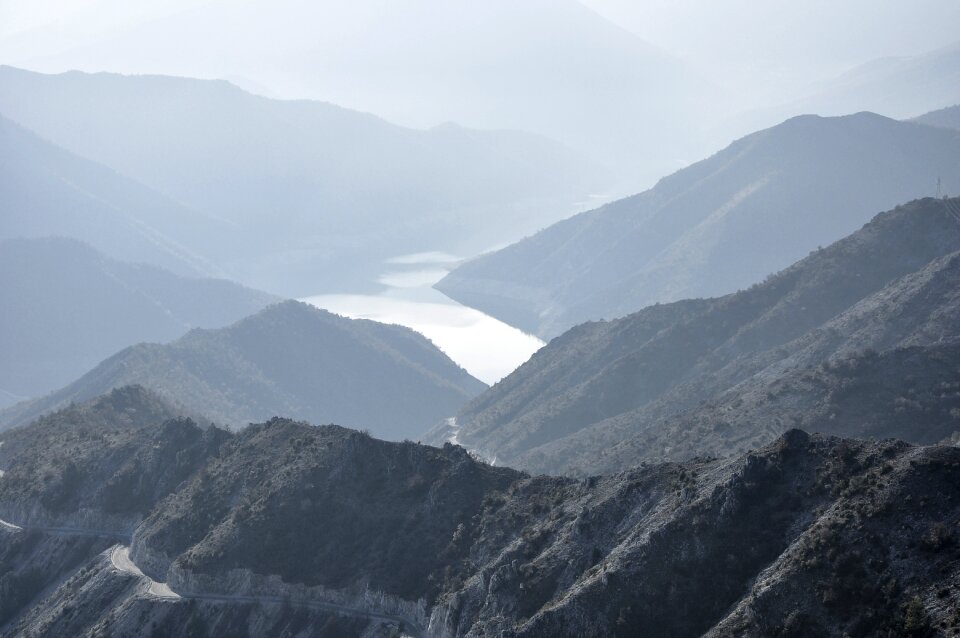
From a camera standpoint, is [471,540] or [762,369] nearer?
[471,540]

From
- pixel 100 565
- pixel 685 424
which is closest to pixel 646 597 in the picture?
pixel 100 565

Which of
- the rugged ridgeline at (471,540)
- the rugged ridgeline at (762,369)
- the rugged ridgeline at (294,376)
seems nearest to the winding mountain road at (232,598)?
the rugged ridgeline at (471,540)

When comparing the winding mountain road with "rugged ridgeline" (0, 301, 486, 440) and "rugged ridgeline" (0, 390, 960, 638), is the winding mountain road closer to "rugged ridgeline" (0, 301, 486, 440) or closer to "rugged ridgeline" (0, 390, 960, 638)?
"rugged ridgeline" (0, 390, 960, 638)

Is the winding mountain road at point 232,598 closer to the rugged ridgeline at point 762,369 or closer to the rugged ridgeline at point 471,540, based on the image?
Answer: the rugged ridgeline at point 471,540

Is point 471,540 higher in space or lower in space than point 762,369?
higher

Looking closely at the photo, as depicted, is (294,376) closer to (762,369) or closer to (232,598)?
(762,369)

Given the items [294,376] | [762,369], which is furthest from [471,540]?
[294,376]
